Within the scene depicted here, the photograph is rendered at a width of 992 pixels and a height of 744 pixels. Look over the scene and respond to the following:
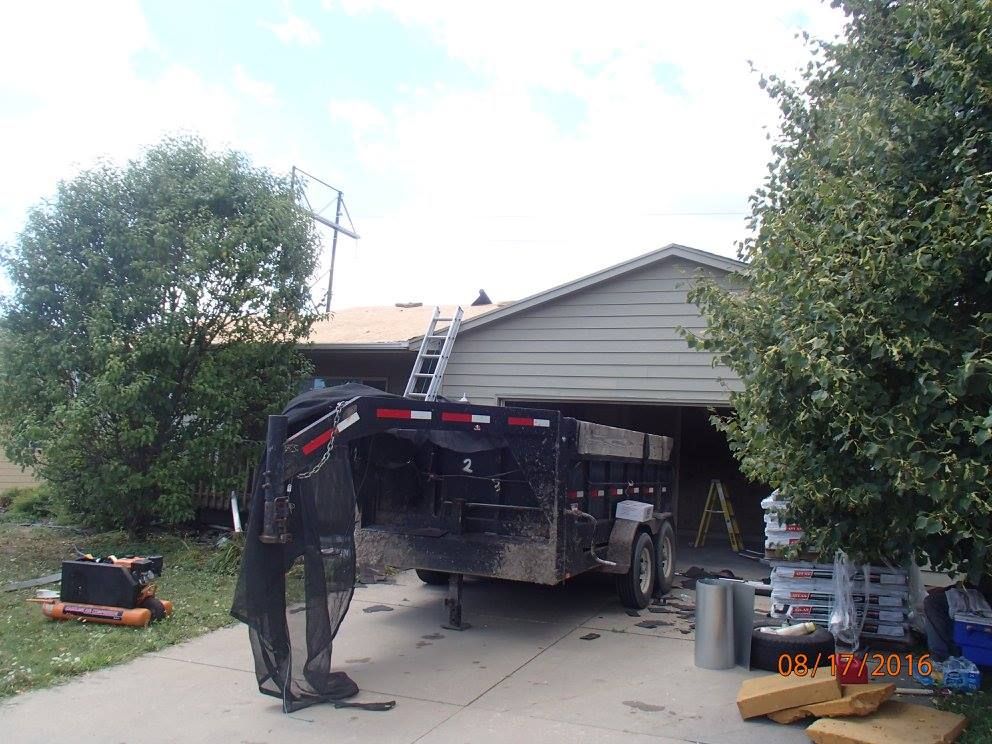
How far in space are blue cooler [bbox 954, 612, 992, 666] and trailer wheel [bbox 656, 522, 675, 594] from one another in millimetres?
3680

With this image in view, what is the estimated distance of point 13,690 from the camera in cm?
614

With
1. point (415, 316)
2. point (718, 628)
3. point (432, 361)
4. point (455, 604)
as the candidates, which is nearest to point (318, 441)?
point (455, 604)

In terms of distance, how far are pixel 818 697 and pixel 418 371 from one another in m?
7.90

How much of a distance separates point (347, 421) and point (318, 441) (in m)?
0.39

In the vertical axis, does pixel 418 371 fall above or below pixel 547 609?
above

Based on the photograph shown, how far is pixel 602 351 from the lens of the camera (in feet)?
39.3

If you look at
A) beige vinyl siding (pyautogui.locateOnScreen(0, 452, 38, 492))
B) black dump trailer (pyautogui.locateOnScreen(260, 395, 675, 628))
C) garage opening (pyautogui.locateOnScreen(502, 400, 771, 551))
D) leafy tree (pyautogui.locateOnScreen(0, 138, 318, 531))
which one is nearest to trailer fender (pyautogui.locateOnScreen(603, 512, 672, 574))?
black dump trailer (pyautogui.locateOnScreen(260, 395, 675, 628))

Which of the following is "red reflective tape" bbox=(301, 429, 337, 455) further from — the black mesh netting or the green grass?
the green grass

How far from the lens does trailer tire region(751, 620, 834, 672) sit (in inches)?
259

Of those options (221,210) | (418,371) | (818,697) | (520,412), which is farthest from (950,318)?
(221,210)

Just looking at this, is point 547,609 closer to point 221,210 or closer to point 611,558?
point 611,558

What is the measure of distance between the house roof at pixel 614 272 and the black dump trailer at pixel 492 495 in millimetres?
3171

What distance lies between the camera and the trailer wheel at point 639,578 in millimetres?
9047
